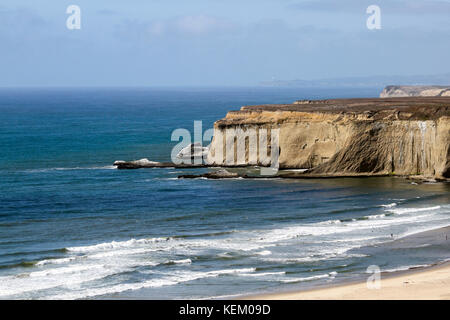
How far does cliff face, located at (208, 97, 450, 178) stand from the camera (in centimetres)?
5188

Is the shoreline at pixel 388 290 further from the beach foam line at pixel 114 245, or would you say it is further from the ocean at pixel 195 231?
the beach foam line at pixel 114 245

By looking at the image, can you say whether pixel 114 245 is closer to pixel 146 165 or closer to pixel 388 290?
pixel 388 290

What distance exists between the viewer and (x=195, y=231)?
3619 cm

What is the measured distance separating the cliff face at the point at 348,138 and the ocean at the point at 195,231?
207 centimetres

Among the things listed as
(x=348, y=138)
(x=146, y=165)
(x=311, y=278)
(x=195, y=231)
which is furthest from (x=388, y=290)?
(x=146, y=165)

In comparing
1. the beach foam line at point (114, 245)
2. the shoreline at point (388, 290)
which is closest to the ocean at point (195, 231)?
the beach foam line at point (114, 245)

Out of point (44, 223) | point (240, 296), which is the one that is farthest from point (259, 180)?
point (240, 296)

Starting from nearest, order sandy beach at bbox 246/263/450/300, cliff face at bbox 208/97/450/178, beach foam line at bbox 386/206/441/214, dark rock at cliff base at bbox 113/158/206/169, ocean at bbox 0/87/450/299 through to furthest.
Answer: sandy beach at bbox 246/263/450/300 < ocean at bbox 0/87/450/299 < beach foam line at bbox 386/206/441/214 < cliff face at bbox 208/97/450/178 < dark rock at cliff base at bbox 113/158/206/169

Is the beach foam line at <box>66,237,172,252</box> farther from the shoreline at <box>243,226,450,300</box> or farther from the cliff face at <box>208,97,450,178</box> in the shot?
the cliff face at <box>208,97,450,178</box>

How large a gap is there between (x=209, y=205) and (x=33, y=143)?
46879 mm

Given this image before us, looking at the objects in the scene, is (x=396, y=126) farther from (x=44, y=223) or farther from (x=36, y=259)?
(x=36, y=259)

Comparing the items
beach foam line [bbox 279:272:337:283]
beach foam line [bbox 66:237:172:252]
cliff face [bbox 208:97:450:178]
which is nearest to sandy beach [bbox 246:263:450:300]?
beach foam line [bbox 279:272:337:283]

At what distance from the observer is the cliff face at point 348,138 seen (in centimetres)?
5188
